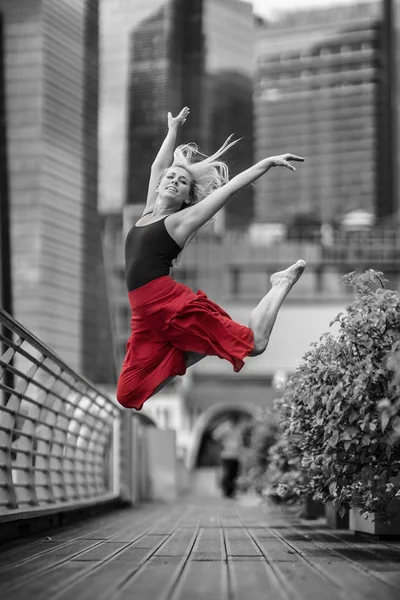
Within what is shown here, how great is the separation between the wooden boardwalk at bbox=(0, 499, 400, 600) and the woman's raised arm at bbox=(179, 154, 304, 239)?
5.25ft

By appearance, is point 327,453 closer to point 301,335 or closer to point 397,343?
point 397,343

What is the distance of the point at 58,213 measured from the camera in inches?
3098

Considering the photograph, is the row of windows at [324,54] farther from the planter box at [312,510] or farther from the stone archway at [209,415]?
the planter box at [312,510]

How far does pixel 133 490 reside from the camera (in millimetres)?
14008

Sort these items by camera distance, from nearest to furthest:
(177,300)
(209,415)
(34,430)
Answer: (177,300) < (34,430) < (209,415)

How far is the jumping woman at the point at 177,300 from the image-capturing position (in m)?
4.88

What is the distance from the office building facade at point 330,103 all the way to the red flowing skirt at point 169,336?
150892 mm

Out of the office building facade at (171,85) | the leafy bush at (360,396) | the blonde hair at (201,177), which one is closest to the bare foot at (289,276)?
the leafy bush at (360,396)

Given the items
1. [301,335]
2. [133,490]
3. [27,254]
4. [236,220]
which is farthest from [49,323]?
[133,490]

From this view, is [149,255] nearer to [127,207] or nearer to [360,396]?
[360,396]

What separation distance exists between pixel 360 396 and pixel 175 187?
1.39 metres

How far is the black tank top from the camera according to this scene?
5.02 metres

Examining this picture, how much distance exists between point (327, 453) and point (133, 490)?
9.24 m

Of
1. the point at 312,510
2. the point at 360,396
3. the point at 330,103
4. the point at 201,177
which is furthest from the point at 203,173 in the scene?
the point at 330,103
